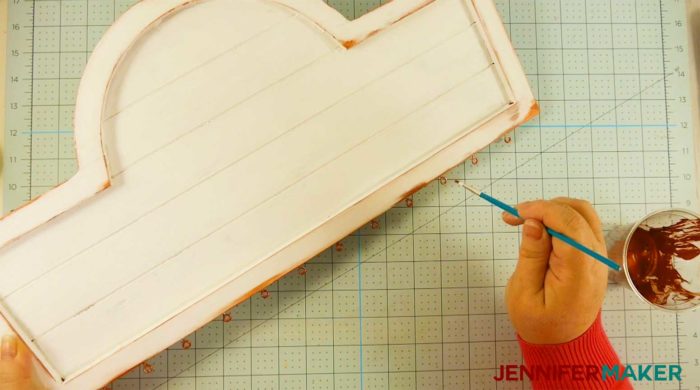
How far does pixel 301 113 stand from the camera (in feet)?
3.01

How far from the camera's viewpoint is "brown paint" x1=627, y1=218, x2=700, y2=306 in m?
0.95

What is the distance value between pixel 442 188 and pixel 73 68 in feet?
2.61

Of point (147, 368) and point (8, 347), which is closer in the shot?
point (8, 347)

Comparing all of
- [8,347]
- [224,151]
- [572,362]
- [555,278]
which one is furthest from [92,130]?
[572,362]

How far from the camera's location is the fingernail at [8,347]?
33.7 inches

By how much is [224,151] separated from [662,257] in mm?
845

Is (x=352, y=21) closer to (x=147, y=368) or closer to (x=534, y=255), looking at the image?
(x=534, y=255)

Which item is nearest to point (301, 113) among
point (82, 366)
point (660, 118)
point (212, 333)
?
point (212, 333)

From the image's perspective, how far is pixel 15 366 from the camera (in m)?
0.85

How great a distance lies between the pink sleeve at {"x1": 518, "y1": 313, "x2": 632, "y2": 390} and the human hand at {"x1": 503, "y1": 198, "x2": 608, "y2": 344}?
2 centimetres

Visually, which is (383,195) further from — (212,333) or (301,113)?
(212,333)

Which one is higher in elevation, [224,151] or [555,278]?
[224,151]

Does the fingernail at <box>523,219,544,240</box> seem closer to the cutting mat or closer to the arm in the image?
the arm

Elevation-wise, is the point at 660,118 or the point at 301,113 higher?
the point at 301,113
